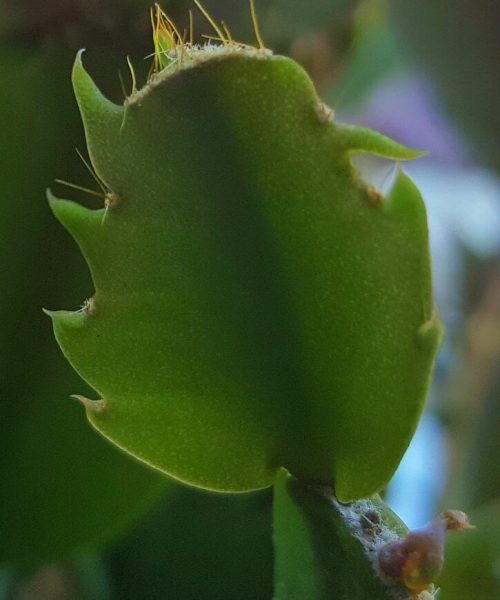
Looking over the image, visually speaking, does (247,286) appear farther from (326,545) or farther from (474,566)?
(474,566)

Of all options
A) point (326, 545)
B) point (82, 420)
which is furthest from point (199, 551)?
point (326, 545)

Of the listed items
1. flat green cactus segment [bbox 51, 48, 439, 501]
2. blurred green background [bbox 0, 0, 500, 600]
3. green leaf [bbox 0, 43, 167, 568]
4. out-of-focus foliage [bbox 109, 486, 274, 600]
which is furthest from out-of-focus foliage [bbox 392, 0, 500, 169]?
flat green cactus segment [bbox 51, 48, 439, 501]

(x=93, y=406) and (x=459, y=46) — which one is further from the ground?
(x=459, y=46)

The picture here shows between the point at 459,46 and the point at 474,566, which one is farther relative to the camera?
the point at 459,46

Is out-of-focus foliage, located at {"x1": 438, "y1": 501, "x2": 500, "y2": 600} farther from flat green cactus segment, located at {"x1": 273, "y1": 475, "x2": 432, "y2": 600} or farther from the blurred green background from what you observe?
flat green cactus segment, located at {"x1": 273, "y1": 475, "x2": 432, "y2": 600}

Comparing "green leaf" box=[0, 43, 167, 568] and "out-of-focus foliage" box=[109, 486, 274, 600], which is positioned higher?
"green leaf" box=[0, 43, 167, 568]

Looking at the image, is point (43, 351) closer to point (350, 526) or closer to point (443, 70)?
point (350, 526)
